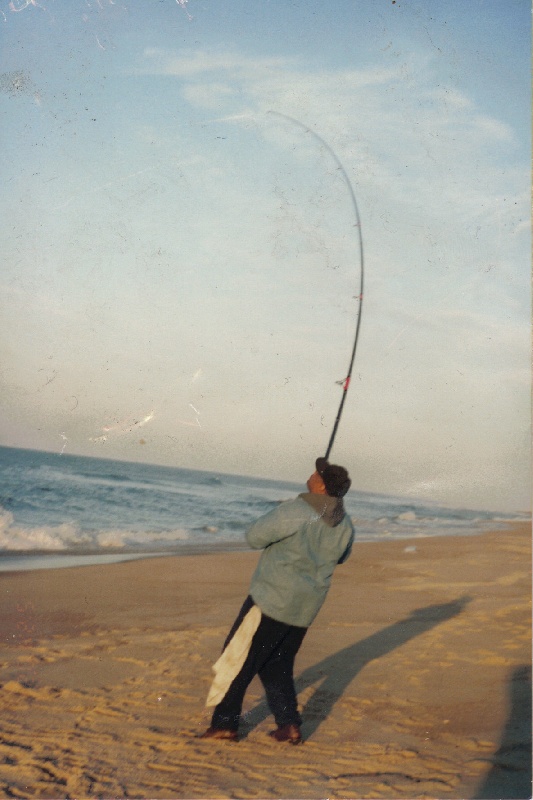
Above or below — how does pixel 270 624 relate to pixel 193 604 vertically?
above

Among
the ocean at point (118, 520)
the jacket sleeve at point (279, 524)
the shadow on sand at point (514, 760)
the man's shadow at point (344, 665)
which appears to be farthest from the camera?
the ocean at point (118, 520)

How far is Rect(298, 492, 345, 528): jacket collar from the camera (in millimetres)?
3992

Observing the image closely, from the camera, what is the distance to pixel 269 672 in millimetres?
4066

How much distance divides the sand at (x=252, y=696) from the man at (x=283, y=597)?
0.64 ft

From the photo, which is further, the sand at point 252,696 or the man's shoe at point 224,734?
the man's shoe at point 224,734

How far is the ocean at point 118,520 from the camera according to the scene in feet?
43.8

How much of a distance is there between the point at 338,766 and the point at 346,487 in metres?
1.29

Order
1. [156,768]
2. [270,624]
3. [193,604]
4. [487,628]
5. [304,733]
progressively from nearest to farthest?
[156,768] → [270,624] → [304,733] → [487,628] → [193,604]

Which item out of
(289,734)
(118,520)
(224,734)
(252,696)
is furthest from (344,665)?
(118,520)

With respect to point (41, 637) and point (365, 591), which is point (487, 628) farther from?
point (41, 637)

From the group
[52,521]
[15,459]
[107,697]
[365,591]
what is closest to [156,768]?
[107,697]

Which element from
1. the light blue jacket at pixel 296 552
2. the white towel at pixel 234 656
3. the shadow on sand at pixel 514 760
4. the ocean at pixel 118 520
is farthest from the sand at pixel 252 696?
the ocean at pixel 118 520

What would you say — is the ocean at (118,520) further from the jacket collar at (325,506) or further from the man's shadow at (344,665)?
the jacket collar at (325,506)

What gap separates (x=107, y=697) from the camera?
476cm
